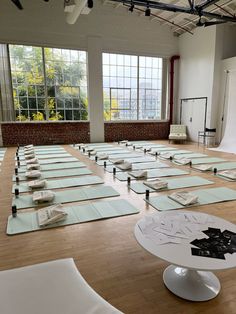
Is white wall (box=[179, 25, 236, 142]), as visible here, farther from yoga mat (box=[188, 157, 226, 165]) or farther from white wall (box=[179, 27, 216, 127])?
yoga mat (box=[188, 157, 226, 165])

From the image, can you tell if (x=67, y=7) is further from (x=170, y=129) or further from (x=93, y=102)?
(x=170, y=129)

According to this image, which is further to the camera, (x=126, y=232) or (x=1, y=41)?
(x=1, y=41)

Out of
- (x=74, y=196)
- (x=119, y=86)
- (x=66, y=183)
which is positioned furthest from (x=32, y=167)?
(x=119, y=86)

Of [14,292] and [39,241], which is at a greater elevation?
[14,292]

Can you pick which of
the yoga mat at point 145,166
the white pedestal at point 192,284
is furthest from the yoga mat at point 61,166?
the white pedestal at point 192,284

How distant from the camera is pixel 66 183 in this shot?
149 inches

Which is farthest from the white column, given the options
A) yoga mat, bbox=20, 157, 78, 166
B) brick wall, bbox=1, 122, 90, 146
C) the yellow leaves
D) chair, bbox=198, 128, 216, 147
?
chair, bbox=198, 128, 216, 147

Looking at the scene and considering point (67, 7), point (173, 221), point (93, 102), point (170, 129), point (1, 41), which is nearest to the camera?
point (173, 221)

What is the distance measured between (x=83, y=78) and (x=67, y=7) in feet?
9.17

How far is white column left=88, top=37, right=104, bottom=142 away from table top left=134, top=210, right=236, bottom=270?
7083 millimetres

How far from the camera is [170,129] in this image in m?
9.14

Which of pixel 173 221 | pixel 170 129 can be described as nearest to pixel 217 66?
pixel 170 129

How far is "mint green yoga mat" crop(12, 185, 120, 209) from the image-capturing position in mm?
2966

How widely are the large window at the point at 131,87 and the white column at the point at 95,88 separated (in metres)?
0.40
